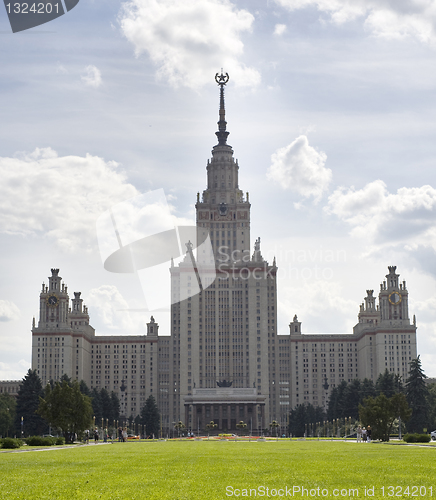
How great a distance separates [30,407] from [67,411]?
7399 cm

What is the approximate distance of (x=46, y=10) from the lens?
34.9 m

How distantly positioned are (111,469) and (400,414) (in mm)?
61837

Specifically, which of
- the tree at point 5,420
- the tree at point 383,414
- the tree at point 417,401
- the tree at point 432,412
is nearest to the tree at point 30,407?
the tree at point 5,420

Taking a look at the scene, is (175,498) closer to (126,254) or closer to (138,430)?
(126,254)

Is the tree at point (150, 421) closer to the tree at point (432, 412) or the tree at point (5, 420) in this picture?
the tree at point (5, 420)

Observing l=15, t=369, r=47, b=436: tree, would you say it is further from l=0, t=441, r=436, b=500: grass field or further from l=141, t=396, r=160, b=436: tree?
l=0, t=441, r=436, b=500: grass field

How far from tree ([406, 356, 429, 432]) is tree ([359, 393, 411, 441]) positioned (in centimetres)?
5824

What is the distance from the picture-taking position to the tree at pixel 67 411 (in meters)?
83.4

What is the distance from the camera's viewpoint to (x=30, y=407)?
15288 centimetres

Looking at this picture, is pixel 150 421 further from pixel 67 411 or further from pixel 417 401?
pixel 67 411

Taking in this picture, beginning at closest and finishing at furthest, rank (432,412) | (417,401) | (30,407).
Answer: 1. (417,401)
2. (30,407)
3. (432,412)


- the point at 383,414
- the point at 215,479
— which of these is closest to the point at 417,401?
the point at 383,414

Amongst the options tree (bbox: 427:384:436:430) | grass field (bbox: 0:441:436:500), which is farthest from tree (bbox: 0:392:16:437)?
grass field (bbox: 0:441:436:500)

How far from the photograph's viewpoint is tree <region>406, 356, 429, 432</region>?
145500mm
